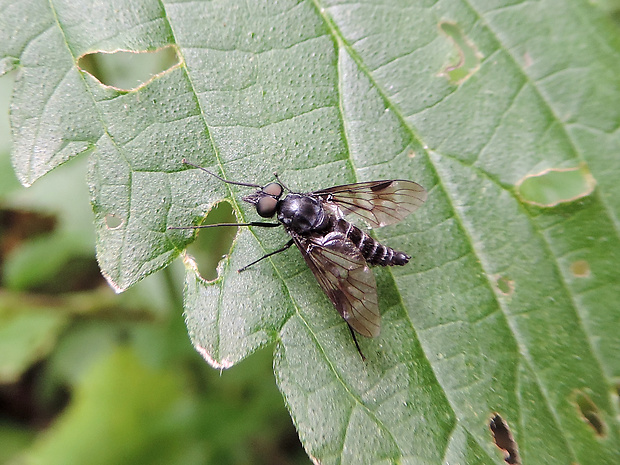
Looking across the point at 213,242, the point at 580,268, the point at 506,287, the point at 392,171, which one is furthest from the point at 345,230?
the point at 580,268

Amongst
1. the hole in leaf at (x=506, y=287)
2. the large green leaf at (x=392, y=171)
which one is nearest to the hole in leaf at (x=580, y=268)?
the large green leaf at (x=392, y=171)

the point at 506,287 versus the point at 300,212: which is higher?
the point at 300,212

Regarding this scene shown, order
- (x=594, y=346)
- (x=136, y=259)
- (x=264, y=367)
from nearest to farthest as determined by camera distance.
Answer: (x=136, y=259)
(x=594, y=346)
(x=264, y=367)

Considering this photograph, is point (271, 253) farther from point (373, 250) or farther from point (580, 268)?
point (580, 268)

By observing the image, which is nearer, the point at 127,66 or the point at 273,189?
the point at 273,189

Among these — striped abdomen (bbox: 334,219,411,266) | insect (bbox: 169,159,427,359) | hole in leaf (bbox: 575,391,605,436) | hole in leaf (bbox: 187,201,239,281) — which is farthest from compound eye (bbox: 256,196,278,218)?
hole in leaf (bbox: 575,391,605,436)

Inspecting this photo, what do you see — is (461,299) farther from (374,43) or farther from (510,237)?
(374,43)

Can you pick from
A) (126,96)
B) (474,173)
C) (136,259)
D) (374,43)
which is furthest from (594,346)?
(126,96)
